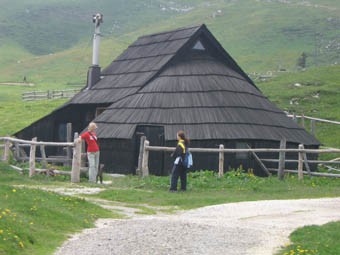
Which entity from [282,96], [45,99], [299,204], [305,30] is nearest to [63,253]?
[299,204]

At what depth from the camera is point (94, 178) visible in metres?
22.8

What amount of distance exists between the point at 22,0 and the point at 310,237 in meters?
177

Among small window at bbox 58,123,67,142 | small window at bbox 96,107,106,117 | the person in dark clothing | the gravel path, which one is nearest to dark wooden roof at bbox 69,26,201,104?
small window at bbox 96,107,106,117

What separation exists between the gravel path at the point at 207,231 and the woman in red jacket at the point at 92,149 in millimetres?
6619

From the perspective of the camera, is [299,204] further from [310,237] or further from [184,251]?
[184,251]

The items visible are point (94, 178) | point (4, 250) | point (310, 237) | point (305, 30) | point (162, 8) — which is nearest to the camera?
point (4, 250)

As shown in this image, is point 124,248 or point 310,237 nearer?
point 124,248

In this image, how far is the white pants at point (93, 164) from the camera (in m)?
22.6

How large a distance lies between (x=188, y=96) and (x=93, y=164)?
298 inches

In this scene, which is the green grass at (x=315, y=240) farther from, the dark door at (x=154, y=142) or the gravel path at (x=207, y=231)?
the dark door at (x=154, y=142)

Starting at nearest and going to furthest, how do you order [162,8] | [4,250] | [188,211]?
1. [4,250]
2. [188,211]
3. [162,8]

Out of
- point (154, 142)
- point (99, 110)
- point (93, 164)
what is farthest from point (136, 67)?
point (93, 164)

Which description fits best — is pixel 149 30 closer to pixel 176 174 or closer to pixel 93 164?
pixel 93 164

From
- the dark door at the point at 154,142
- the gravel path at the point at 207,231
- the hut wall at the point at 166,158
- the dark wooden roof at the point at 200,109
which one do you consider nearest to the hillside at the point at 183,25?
the dark wooden roof at the point at 200,109
